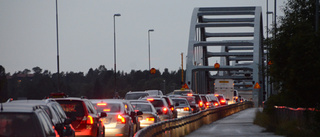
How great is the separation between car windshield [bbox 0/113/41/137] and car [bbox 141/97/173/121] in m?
21.6

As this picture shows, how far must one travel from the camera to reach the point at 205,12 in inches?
4173

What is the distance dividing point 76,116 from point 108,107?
422 centimetres

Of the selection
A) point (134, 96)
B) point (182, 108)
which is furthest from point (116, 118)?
point (134, 96)

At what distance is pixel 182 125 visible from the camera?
27859 mm

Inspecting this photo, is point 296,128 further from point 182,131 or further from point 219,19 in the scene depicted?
point 219,19

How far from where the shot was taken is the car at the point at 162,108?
3173 cm

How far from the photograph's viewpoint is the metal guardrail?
732 inches

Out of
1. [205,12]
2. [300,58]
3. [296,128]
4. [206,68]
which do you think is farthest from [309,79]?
[205,12]

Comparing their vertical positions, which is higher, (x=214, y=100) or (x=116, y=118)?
(x=116, y=118)

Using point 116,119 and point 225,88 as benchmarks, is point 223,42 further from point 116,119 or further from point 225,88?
point 116,119

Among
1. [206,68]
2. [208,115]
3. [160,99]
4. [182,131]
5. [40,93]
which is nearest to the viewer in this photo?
[182,131]

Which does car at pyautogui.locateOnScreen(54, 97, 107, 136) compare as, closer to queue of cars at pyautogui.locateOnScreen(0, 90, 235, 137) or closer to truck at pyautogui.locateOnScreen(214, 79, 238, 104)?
queue of cars at pyautogui.locateOnScreen(0, 90, 235, 137)

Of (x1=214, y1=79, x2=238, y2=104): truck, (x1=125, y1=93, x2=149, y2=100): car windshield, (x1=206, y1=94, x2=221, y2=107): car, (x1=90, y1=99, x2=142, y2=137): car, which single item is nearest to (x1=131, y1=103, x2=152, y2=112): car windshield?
(x1=90, y1=99, x2=142, y2=137): car

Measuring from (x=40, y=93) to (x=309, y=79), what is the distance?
8942cm
